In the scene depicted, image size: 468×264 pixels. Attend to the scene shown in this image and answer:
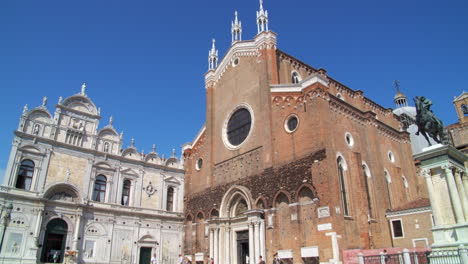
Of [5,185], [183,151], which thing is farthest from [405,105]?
[5,185]

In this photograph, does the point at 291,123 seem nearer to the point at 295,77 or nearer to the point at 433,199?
the point at 295,77

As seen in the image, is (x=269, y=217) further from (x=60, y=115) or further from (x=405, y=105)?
(x=405, y=105)

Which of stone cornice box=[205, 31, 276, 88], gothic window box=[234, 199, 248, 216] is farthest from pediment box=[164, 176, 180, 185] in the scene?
stone cornice box=[205, 31, 276, 88]

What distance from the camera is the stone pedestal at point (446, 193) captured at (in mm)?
11172

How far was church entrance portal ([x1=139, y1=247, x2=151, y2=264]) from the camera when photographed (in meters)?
25.4

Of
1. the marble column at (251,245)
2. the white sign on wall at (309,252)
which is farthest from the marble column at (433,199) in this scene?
the marble column at (251,245)

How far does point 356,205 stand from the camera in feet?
60.8

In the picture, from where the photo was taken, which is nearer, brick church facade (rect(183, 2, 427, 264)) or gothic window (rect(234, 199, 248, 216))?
brick church facade (rect(183, 2, 427, 264))

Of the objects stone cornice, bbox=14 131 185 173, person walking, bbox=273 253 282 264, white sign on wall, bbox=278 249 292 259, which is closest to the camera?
person walking, bbox=273 253 282 264

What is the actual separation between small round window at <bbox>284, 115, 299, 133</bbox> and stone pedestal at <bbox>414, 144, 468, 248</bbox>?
29.0 ft

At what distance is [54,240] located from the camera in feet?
72.8

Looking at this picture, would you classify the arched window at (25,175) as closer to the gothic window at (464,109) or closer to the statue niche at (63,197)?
the statue niche at (63,197)

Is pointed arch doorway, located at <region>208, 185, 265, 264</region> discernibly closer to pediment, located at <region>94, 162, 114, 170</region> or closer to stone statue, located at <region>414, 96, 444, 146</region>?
pediment, located at <region>94, 162, 114, 170</region>

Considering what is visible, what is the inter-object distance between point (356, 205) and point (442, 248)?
751 cm
